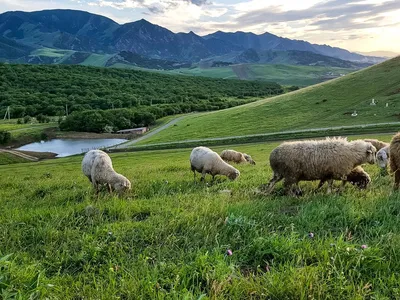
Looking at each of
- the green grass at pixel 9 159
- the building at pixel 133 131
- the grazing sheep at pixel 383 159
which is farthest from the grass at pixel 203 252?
the building at pixel 133 131

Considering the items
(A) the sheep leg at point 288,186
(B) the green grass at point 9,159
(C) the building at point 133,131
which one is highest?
(A) the sheep leg at point 288,186

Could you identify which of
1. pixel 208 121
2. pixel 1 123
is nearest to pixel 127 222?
pixel 208 121

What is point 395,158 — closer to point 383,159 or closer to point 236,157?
point 383,159

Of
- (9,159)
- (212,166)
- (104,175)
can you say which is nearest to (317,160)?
(212,166)

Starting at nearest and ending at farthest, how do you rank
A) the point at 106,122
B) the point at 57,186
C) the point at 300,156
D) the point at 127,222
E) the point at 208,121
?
the point at 127,222 < the point at 300,156 < the point at 57,186 < the point at 208,121 < the point at 106,122

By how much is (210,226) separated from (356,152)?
7.38m

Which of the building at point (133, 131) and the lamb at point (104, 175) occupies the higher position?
the lamb at point (104, 175)

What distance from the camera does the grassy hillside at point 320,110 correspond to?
81.0 metres

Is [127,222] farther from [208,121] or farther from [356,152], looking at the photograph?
[208,121]

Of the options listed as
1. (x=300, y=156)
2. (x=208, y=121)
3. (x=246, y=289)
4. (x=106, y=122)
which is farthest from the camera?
(x=106, y=122)

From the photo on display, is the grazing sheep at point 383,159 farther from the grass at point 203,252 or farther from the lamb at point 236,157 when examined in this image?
the lamb at point 236,157

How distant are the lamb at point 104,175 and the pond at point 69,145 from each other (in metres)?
91.5

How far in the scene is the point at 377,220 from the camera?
20.2 ft

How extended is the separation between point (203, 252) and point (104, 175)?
897cm
